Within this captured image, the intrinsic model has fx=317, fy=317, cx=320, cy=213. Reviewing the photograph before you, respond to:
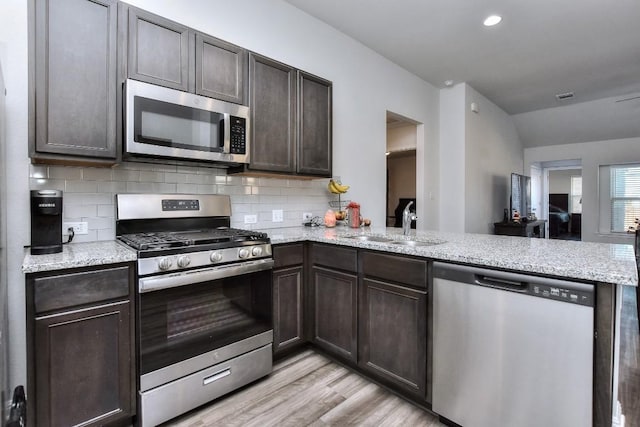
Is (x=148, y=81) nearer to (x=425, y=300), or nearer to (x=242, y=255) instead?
(x=242, y=255)

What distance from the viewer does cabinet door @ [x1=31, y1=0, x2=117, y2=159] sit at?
1528mm

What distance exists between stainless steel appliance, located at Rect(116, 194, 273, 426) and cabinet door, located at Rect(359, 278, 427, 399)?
0.64 metres

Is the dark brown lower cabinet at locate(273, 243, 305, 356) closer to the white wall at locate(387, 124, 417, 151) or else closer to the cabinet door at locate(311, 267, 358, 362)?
the cabinet door at locate(311, 267, 358, 362)

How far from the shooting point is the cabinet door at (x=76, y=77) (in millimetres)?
1528

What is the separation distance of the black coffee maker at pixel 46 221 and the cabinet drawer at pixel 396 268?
1.65m

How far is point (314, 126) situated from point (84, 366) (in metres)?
2.17

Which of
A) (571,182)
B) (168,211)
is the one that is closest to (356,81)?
(168,211)

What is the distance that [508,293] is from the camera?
1391mm

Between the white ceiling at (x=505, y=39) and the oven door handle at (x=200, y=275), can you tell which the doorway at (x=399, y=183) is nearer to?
the white ceiling at (x=505, y=39)

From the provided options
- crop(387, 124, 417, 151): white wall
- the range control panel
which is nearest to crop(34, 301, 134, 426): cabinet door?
the range control panel

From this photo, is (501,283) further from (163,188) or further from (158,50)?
(158,50)

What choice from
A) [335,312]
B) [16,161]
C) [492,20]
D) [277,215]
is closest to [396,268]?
[335,312]

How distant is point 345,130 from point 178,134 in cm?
188

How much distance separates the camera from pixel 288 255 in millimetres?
2252
